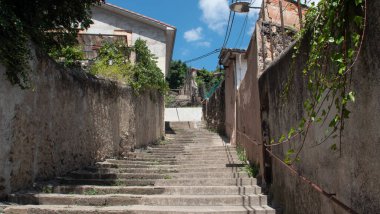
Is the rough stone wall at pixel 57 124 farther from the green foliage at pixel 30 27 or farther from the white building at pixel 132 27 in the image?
the white building at pixel 132 27

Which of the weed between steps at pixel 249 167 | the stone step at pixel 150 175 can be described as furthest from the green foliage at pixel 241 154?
the stone step at pixel 150 175

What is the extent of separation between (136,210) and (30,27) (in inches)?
127

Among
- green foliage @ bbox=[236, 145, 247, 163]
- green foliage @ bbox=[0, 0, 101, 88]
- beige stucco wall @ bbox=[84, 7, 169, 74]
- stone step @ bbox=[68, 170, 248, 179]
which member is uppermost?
beige stucco wall @ bbox=[84, 7, 169, 74]

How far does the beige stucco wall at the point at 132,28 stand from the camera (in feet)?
63.0

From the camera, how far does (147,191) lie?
23.6ft

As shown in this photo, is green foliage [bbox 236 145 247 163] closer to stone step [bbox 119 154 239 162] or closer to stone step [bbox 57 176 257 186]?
stone step [bbox 119 154 239 162]

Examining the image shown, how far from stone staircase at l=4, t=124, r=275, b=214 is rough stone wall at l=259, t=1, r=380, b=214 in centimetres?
123

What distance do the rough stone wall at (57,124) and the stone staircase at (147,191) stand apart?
0.30 m

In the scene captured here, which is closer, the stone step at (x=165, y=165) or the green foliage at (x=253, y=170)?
the green foliage at (x=253, y=170)

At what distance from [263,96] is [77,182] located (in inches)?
149

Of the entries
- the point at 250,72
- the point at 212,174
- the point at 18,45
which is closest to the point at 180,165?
the point at 212,174

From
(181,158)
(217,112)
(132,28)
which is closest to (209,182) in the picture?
(181,158)

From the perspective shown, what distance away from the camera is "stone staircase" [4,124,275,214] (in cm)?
597

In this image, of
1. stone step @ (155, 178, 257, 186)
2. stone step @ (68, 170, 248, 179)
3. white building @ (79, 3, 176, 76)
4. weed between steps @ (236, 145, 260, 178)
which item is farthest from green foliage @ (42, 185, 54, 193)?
white building @ (79, 3, 176, 76)
